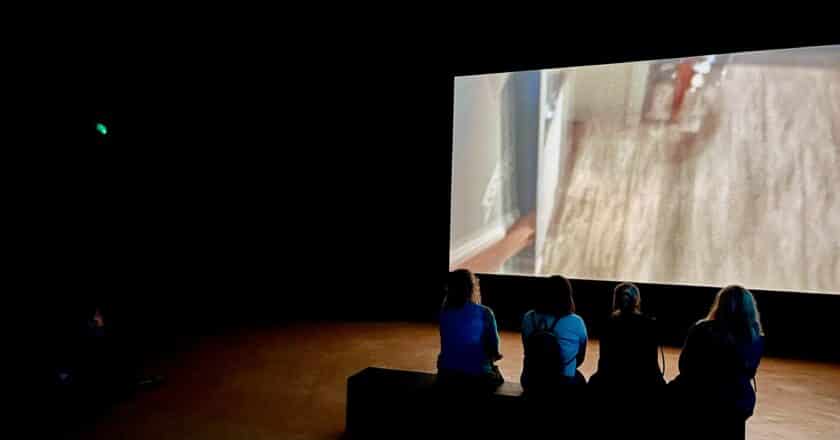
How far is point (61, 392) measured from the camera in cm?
320

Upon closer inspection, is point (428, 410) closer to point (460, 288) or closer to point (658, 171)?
point (460, 288)

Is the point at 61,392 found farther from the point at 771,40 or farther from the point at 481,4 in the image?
the point at 771,40

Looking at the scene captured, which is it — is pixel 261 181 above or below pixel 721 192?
above

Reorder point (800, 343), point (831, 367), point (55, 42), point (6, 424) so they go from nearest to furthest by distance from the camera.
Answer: point (6, 424) → point (831, 367) → point (800, 343) → point (55, 42)

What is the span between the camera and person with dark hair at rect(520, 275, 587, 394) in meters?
2.31

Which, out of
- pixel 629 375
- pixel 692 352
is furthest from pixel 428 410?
pixel 692 352

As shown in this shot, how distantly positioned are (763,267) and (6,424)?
5.56 meters

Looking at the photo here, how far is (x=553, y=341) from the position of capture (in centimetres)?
229

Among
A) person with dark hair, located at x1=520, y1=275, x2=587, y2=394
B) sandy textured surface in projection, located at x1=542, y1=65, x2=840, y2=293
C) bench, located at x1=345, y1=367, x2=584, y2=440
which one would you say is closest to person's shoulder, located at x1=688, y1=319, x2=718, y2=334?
person with dark hair, located at x1=520, y1=275, x2=587, y2=394

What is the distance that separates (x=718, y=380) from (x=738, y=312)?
0.28 metres

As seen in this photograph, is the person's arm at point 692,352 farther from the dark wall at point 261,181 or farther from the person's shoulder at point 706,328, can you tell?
the dark wall at point 261,181

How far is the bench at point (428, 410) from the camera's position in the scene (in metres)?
2.38

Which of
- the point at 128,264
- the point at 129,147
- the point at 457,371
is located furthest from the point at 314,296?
the point at 457,371

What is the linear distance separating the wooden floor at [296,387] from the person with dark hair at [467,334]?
0.74 metres
